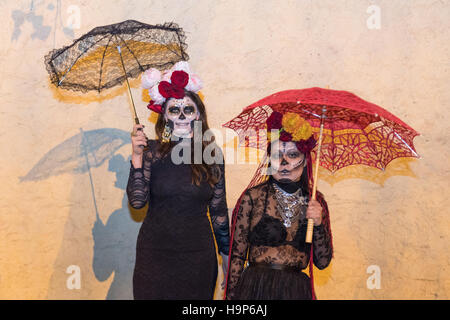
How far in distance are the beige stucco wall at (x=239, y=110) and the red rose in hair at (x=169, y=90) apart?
0.91 metres

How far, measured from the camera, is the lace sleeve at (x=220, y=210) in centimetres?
→ 296

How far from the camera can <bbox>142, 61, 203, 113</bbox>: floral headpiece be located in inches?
112

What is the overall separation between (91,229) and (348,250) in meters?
1.98

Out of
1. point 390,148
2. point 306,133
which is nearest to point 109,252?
point 306,133

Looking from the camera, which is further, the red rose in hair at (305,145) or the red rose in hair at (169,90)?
the red rose in hair at (169,90)

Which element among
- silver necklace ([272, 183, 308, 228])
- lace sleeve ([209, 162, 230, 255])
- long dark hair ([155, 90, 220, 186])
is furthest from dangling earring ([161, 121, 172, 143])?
silver necklace ([272, 183, 308, 228])

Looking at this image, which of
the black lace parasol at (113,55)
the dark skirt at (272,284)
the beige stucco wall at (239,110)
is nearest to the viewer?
the dark skirt at (272,284)

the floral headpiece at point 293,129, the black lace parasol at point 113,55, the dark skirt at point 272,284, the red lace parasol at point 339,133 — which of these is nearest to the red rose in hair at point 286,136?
the floral headpiece at point 293,129

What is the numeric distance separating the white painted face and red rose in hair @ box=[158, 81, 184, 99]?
0.18 feet

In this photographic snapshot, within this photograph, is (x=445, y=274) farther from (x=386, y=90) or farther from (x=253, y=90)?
(x=253, y=90)

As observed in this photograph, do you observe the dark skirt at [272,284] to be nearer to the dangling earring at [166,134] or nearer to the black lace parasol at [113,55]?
the dangling earring at [166,134]

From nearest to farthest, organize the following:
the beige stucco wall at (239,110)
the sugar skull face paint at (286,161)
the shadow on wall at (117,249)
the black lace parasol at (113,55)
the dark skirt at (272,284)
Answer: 1. the dark skirt at (272,284)
2. the sugar skull face paint at (286,161)
3. the black lace parasol at (113,55)
4. the beige stucco wall at (239,110)
5. the shadow on wall at (117,249)

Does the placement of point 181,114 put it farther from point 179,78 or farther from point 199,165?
point 199,165

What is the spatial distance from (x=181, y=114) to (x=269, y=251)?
3.15 feet
